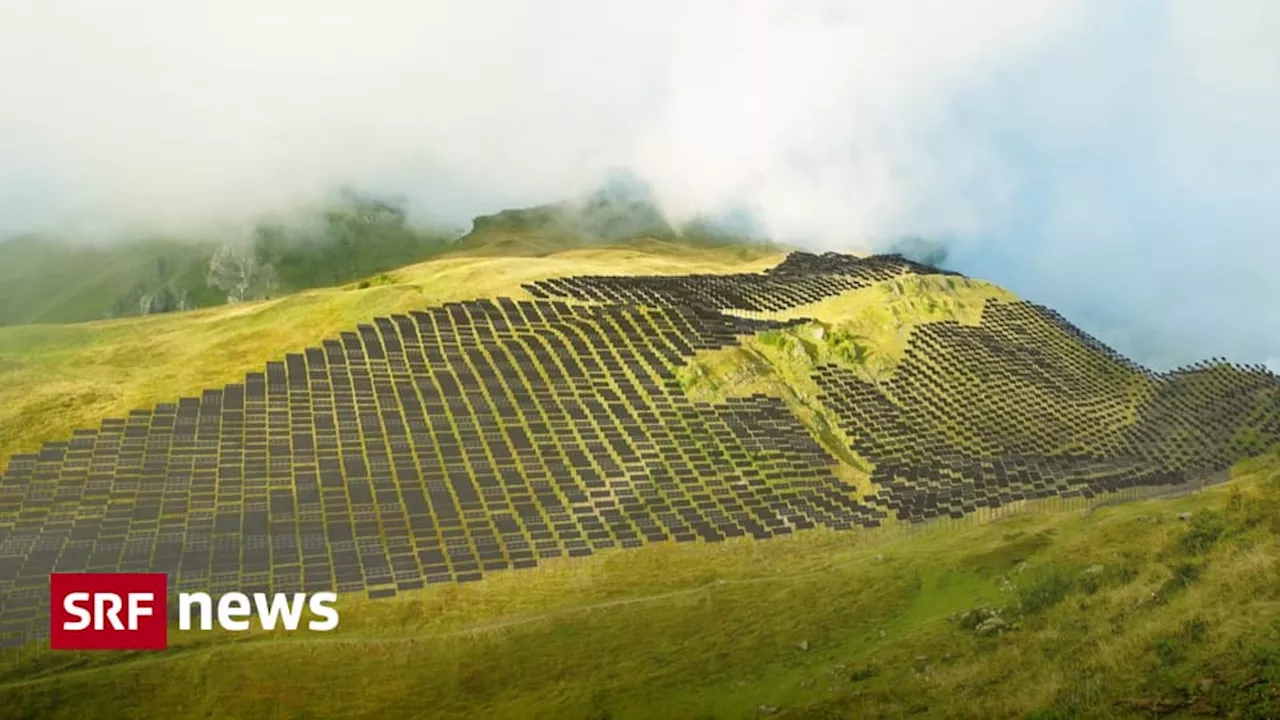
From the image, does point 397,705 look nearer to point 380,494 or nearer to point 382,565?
point 382,565

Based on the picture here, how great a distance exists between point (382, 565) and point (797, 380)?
62080 mm

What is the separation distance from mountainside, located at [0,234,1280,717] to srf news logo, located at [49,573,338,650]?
1356mm

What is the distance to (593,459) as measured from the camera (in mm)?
83062

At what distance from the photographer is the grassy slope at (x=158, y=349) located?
3130 inches

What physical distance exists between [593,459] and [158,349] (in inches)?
2315

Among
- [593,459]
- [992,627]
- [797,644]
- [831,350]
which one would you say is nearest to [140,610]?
[593,459]

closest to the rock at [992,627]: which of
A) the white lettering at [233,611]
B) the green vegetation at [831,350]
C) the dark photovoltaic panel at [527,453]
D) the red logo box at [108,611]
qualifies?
the dark photovoltaic panel at [527,453]

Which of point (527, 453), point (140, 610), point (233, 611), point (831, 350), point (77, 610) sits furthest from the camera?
point (831, 350)

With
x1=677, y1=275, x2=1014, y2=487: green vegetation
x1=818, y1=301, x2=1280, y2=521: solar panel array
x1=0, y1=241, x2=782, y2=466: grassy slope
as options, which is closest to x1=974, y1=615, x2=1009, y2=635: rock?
x1=818, y1=301, x2=1280, y2=521: solar panel array

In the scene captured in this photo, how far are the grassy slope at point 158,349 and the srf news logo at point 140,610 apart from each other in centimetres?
2359

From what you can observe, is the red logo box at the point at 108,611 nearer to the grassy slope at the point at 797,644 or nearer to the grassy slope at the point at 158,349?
the grassy slope at the point at 797,644

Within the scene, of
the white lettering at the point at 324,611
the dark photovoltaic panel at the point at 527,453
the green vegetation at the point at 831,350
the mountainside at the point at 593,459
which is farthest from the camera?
the green vegetation at the point at 831,350

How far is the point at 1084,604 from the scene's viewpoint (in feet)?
159

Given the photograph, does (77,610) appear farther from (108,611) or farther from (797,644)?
(797,644)
